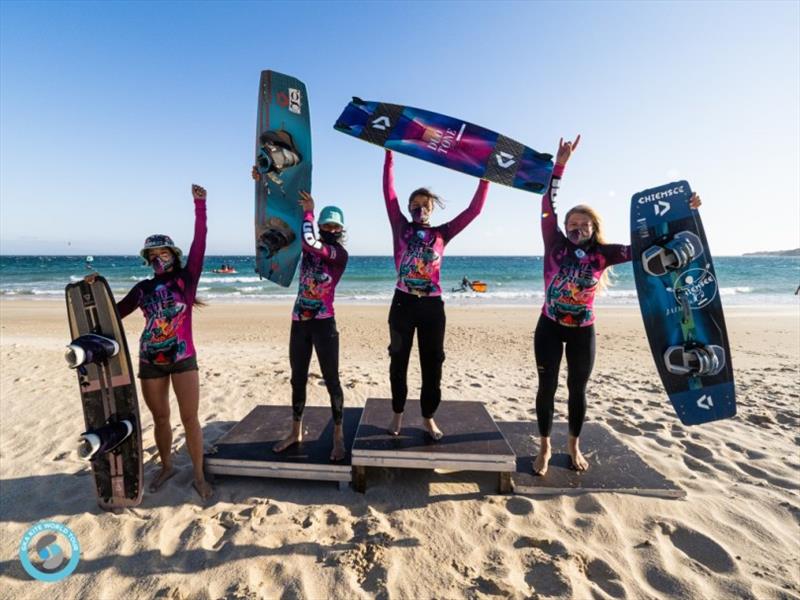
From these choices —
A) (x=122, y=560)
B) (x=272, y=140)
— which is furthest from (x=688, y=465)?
(x=272, y=140)

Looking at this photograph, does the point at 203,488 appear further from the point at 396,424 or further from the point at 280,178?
the point at 280,178

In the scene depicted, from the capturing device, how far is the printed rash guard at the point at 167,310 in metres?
3.35

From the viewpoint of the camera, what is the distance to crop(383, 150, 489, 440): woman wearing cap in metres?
3.64

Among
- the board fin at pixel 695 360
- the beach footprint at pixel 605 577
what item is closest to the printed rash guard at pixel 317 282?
the beach footprint at pixel 605 577

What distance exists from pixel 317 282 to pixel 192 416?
5.01ft

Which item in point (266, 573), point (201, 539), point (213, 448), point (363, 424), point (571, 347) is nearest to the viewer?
point (266, 573)

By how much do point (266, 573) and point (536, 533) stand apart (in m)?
1.92

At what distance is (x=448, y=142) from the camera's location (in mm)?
4648

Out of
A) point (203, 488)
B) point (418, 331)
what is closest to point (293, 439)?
point (203, 488)

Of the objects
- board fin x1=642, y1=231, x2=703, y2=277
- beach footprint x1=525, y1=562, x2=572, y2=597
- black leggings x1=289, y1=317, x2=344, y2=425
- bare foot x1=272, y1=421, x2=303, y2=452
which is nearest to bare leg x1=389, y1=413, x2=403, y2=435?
black leggings x1=289, y1=317, x2=344, y2=425

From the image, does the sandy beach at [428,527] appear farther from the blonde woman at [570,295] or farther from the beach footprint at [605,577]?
the blonde woman at [570,295]

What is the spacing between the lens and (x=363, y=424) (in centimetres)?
420

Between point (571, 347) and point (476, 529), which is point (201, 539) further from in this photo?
point (571, 347)

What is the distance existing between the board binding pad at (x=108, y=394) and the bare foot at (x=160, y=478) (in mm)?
284
